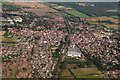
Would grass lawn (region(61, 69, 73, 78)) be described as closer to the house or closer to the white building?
the white building

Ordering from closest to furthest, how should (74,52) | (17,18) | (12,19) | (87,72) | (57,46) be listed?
(87,72) → (74,52) → (57,46) → (12,19) → (17,18)

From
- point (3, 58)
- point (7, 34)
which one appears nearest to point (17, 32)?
point (7, 34)

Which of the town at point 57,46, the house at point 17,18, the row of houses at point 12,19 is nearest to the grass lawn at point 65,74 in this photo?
the town at point 57,46

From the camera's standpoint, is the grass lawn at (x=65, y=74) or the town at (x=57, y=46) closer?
the grass lawn at (x=65, y=74)

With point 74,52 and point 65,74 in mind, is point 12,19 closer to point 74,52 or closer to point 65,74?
point 74,52

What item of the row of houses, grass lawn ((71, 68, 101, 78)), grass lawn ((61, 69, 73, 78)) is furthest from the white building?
the row of houses

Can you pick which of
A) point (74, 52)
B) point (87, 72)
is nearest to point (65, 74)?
point (87, 72)

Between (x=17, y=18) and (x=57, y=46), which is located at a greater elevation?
(x=17, y=18)

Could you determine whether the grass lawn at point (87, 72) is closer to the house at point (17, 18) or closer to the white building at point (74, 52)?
the white building at point (74, 52)
